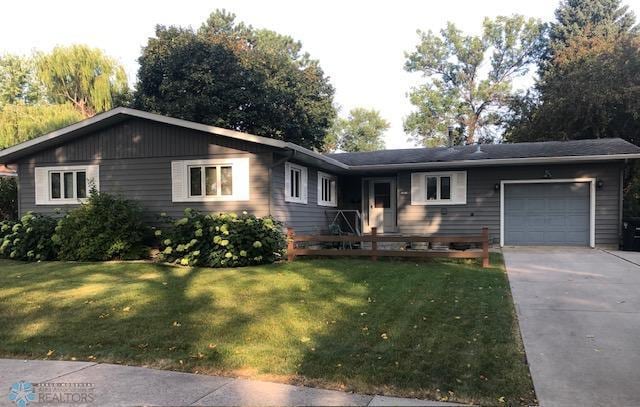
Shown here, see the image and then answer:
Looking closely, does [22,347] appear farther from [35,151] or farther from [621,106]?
[621,106]

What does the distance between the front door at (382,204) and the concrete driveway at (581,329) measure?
6.92m

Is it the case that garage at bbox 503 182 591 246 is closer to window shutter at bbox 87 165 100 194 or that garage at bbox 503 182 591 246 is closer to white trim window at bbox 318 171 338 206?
white trim window at bbox 318 171 338 206

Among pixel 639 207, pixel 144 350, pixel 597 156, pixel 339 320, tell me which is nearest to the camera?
pixel 144 350

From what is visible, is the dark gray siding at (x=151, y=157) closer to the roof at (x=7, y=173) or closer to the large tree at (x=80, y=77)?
the roof at (x=7, y=173)

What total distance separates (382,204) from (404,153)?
2.36 meters

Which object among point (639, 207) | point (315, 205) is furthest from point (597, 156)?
point (315, 205)

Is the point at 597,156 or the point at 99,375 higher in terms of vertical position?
the point at 597,156

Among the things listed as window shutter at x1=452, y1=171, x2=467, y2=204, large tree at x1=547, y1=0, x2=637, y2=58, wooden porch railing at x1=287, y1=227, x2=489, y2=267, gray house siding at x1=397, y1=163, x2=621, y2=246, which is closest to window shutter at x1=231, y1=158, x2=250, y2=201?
wooden porch railing at x1=287, y1=227, x2=489, y2=267

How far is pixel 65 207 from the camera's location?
554 inches

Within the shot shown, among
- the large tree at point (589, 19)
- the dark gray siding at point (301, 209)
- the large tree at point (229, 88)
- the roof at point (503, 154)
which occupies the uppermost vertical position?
the large tree at point (589, 19)

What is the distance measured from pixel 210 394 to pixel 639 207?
18.5 metres

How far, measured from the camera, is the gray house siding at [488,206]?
557 inches

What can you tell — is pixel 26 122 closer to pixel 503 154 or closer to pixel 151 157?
pixel 151 157

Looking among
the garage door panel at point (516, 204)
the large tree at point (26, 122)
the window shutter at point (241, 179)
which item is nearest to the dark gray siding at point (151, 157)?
the window shutter at point (241, 179)
